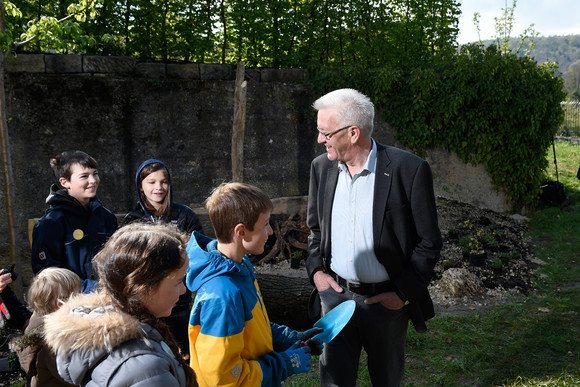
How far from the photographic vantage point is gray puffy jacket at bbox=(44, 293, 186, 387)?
1.45m

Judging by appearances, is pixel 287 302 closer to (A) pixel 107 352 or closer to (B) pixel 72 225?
(B) pixel 72 225

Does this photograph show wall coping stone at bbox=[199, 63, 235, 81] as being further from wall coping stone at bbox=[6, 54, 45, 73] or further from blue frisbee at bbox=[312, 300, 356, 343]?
blue frisbee at bbox=[312, 300, 356, 343]

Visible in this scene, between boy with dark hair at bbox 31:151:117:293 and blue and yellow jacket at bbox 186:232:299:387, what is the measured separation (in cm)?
143

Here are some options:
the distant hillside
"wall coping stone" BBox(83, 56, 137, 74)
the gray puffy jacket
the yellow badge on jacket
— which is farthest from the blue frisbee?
the distant hillside

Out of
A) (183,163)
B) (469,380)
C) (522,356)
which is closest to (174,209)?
(469,380)

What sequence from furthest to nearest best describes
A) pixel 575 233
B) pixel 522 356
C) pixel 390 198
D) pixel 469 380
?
pixel 575 233 → pixel 522 356 → pixel 469 380 → pixel 390 198

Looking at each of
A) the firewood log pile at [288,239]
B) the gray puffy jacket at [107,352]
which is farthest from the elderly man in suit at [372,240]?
the firewood log pile at [288,239]

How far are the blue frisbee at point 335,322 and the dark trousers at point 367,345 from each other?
0.34 metres

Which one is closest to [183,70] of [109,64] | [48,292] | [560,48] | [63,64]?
[109,64]

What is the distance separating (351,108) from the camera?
2.88 m

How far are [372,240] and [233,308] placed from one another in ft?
3.75

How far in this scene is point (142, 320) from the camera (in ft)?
5.37

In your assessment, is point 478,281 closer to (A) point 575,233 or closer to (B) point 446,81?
(A) point 575,233

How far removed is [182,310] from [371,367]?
51.3 inches
